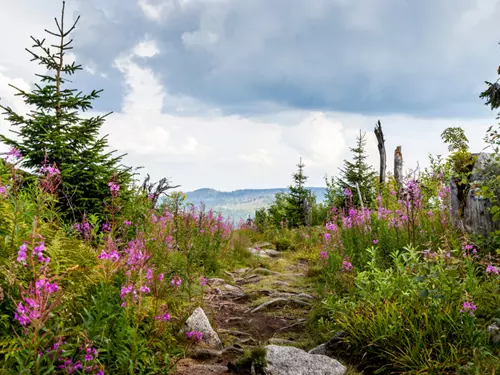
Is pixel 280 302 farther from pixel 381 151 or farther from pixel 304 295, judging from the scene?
pixel 381 151

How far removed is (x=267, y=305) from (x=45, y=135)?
5.44 meters

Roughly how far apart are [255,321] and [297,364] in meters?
2.24

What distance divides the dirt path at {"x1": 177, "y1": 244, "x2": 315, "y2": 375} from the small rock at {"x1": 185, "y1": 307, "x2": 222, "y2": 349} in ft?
0.55

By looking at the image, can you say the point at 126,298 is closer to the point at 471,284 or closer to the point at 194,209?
the point at 471,284

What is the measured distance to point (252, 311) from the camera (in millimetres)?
6453

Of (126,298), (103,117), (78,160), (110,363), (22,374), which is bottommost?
(110,363)

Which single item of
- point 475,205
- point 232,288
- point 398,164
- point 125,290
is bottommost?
point 232,288

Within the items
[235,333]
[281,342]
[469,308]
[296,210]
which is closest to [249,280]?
[235,333]

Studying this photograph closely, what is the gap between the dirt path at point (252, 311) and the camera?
450cm

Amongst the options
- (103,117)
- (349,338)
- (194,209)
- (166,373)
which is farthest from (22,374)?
(194,209)

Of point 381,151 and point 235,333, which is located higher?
point 381,151

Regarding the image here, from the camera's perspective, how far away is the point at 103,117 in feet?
28.8

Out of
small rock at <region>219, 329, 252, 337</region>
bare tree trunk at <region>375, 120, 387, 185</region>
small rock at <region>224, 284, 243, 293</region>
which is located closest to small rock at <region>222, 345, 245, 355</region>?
small rock at <region>219, 329, 252, 337</region>

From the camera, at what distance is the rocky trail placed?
3963 millimetres
